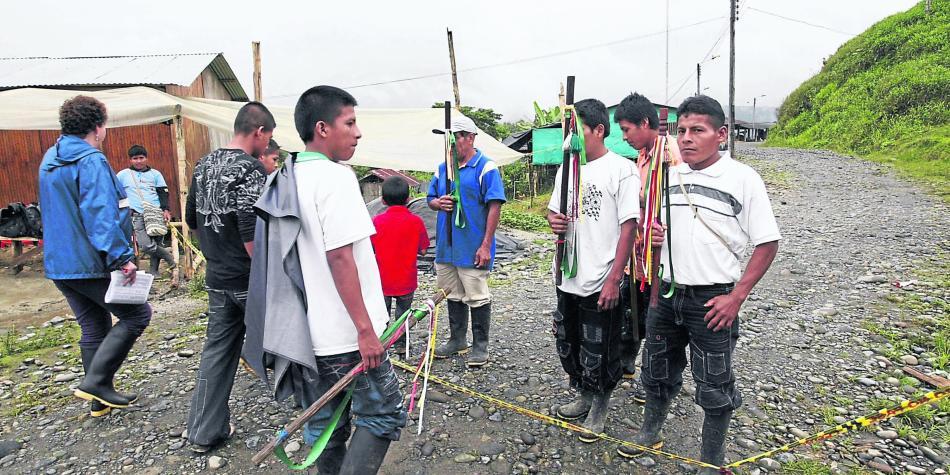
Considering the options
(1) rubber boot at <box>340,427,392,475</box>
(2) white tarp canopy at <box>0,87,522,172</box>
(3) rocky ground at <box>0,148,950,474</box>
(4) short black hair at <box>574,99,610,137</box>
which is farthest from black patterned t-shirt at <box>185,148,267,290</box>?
(2) white tarp canopy at <box>0,87,522,172</box>

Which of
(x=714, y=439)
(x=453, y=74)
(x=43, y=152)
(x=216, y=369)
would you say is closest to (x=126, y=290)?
(x=216, y=369)

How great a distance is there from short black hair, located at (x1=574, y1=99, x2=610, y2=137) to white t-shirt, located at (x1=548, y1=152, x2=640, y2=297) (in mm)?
216

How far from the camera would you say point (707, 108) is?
2.71 meters

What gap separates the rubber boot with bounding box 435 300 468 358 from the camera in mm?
4766

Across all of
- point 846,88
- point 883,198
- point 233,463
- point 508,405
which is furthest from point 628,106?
point 846,88

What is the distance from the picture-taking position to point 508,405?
3.75m

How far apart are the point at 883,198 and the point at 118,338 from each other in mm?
15915

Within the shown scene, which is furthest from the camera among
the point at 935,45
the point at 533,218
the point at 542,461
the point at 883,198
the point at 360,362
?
the point at 935,45

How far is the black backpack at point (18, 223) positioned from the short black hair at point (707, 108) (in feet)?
37.5

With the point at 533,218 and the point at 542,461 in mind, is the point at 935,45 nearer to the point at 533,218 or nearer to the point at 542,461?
the point at 533,218

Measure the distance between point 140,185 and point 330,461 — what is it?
7.25m

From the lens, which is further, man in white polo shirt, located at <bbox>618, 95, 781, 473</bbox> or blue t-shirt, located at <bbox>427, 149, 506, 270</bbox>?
blue t-shirt, located at <bbox>427, 149, 506, 270</bbox>

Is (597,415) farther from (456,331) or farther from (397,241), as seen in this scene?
(397,241)

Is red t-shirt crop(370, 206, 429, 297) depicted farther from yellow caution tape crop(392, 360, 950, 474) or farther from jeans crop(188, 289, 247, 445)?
jeans crop(188, 289, 247, 445)
